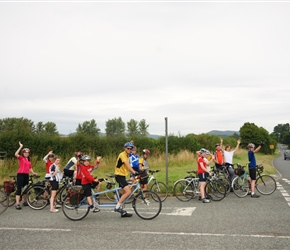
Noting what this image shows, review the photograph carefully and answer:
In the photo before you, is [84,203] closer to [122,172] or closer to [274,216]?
[122,172]

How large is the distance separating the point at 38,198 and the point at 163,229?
4563mm

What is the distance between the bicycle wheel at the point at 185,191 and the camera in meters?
11.4

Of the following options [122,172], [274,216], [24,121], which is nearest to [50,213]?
[122,172]

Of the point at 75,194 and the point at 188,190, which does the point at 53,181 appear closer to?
the point at 75,194

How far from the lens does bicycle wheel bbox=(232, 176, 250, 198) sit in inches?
466

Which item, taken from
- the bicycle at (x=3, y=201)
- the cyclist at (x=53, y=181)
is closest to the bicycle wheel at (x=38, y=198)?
the cyclist at (x=53, y=181)

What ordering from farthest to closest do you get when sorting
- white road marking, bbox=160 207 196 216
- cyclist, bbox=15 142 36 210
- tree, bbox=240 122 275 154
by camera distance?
tree, bbox=240 122 275 154, cyclist, bbox=15 142 36 210, white road marking, bbox=160 207 196 216

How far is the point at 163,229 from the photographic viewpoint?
7.28 metres

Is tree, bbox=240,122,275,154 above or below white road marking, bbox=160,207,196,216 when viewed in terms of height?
above

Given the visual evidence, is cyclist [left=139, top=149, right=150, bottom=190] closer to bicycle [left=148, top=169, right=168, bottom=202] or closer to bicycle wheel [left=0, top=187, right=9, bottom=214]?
bicycle [left=148, top=169, right=168, bottom=202]

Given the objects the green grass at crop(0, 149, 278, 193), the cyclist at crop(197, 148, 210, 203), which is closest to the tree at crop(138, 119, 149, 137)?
the green grass at crop(0, 149, 278, 193)

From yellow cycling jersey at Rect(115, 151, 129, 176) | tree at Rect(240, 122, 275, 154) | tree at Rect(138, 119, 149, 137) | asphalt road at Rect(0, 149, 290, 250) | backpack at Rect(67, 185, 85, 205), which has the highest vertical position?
tree at Rect(138, 119, 149, 137)

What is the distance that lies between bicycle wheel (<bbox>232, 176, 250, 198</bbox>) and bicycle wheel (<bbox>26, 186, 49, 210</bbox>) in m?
6.31

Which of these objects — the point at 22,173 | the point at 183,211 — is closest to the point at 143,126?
the point at 22,173
